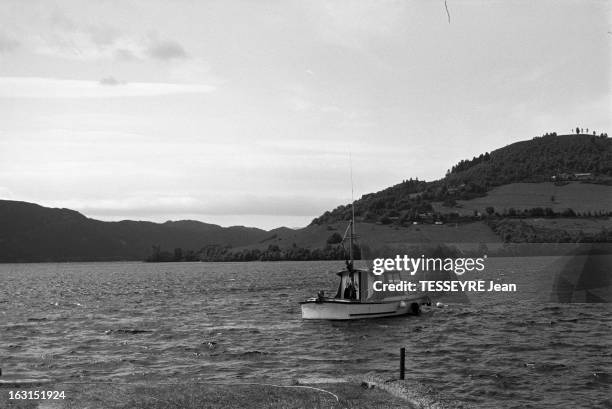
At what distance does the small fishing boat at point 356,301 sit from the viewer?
5159 cm

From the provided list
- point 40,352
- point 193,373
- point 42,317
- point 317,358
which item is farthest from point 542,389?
point 42,317

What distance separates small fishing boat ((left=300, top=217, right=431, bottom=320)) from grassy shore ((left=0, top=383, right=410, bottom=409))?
28.8 m

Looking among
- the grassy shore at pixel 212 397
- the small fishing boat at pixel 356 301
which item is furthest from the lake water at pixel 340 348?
the grassy shore at pixel 212 397

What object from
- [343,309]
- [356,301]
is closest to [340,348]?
[343,309]

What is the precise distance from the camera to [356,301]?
51781 millimetres

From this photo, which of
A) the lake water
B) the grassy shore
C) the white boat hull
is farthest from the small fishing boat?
the grassy shore

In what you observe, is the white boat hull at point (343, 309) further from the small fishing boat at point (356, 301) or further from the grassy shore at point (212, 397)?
the grassy shore at point (212, 397)

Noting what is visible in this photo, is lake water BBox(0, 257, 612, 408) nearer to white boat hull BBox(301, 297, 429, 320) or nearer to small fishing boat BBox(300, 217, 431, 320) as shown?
white boat hull BBox(301, 297, 429, 320)

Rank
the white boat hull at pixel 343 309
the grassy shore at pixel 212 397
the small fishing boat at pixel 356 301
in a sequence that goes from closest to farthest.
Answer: the grassy shore at pixel 212 397 < the white boat hull at pixel 343 309 < the small fishing boat at pixel 356 301

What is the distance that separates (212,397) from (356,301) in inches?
1283

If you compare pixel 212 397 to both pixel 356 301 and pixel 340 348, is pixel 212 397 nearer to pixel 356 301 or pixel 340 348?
pixel 340 348

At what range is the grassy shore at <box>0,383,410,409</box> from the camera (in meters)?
19.0

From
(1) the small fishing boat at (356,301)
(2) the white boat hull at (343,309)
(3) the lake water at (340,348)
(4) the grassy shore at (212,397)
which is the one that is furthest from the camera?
(1) the small fishing boat at (356,301)

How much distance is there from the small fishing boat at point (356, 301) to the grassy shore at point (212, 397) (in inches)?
1132
